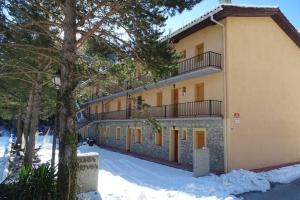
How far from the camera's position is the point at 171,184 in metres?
13.3

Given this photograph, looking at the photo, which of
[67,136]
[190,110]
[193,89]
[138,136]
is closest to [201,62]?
[193,89]

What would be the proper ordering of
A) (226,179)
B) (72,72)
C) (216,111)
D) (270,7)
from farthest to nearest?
(270,7) → (216,111) → (226,179) → (72,72)

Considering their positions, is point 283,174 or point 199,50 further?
point 199,50

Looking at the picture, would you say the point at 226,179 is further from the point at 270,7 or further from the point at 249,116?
the point at 270,7

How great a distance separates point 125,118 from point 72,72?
20.0 metres

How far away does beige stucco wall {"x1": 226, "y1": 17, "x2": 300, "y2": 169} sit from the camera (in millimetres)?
16438

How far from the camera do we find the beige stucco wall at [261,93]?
1644 centimetres

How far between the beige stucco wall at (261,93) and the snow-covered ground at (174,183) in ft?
4.63

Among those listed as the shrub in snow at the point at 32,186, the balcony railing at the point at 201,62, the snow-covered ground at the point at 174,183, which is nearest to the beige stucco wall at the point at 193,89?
the balcony railing at the point at 201,62

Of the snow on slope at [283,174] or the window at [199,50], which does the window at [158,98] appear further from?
the snow on slope at [283,174]

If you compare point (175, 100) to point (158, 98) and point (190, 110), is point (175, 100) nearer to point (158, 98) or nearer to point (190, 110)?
point (158, 98)

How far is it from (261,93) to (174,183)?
7.53 meters

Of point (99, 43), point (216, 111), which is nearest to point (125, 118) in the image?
point (216, 111)

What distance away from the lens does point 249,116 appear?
16.9 m
